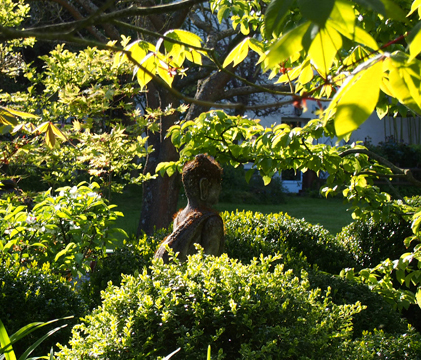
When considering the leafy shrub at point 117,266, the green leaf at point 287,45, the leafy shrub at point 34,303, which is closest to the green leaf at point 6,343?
the leafy shrub at point 34,303

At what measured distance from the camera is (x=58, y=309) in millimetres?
3912

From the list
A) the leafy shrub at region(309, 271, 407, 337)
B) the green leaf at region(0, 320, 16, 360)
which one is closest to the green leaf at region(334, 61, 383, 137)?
the green leaf at region(0, 320, 16, 360)

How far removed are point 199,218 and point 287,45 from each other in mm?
3422

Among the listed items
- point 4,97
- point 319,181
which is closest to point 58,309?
point 4,97

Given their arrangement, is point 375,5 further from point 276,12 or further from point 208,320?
point 208,320

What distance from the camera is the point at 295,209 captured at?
54.0 feet

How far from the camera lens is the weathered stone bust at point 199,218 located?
4176 mm

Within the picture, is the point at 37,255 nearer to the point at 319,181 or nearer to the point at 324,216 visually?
the point at 324,216

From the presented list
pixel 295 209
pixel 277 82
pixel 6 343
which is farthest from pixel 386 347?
pixel 295 209

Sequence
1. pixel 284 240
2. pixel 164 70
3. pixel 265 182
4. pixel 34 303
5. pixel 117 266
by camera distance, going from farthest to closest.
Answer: pixel 284 240 < pixel 117 266 < pixel 265 182 < pixel 34 303 < pixel 164 70

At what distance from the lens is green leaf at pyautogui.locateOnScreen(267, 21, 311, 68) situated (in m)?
0.89

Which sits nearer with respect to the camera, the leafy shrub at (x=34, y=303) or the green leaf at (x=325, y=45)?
the green leaf at (x=325, y=45)

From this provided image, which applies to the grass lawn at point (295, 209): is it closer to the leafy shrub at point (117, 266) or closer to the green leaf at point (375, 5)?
the leafy shrub at point (117, 266)

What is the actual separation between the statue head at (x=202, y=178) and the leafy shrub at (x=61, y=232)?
1402mm
